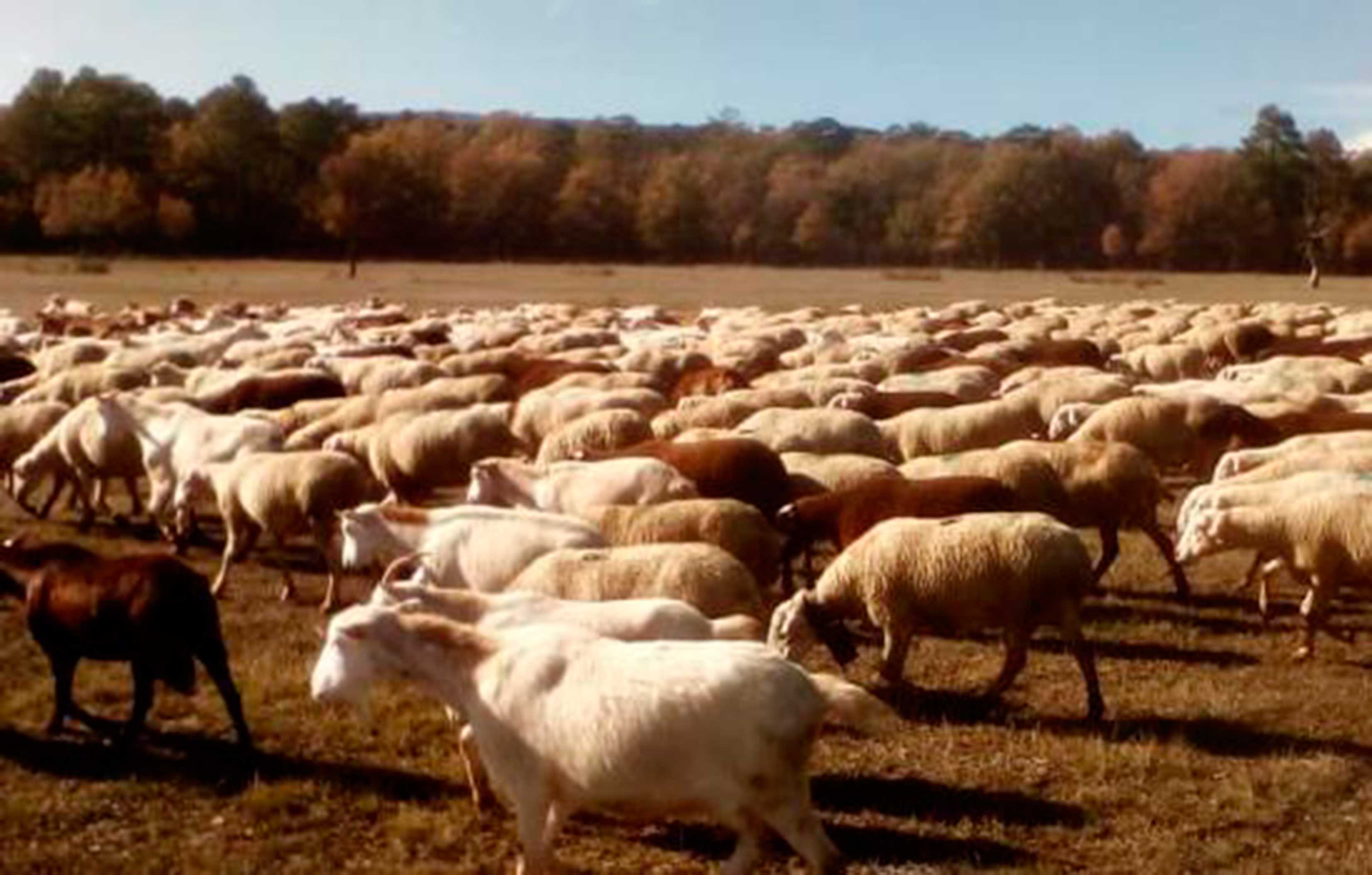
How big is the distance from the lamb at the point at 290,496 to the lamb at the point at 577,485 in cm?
121

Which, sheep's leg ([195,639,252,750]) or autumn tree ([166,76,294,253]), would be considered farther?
autumn tree ([166,76,294,253])

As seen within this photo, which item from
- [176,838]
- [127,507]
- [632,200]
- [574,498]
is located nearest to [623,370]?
[127,507]

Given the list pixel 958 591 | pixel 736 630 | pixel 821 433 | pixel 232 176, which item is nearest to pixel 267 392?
pixel 821 433

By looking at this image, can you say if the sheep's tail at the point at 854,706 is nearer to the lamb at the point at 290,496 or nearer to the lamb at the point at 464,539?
the lamb at the point at 464,539

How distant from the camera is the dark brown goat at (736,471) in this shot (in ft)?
44.3

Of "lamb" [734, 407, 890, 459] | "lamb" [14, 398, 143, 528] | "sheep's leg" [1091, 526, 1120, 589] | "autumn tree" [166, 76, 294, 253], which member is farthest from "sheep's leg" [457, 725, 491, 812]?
"autumn tree" [166, 76, 294, 253]

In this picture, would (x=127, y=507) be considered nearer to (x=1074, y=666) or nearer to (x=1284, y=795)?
(x=1074, y=666)

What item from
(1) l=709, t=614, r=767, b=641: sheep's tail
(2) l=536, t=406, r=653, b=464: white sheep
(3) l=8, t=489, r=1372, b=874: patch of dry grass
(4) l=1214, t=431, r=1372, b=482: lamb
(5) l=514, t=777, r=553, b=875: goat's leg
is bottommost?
(3) l=8, t=489, r=1372, b=874: patch of dry grass

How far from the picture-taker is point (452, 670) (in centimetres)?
768

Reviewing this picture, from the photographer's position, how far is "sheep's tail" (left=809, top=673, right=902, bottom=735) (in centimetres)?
746

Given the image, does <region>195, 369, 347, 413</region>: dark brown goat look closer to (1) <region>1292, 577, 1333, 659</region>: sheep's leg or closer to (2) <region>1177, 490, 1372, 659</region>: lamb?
(2) <region>1177, 490, 1372, 659</region>: lamb

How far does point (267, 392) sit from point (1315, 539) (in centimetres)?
1356

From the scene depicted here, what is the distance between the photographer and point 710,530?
11148 millimetres

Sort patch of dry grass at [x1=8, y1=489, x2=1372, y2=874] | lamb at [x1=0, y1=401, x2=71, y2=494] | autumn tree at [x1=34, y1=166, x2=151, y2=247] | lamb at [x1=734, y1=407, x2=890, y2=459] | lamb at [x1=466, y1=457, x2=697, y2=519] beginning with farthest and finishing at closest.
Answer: autumn tree at [x1=34, y1=166, x2=151, y2=247] → lamb at [x1=0, y1=401, x2=71, y2=494] → lamb at [x1=734, y1=407, x2=890, y2=459] → lamb at [x1=466, y1=457, x2=697, y2=519] → patch of dry grass at [x1=8, y1=489, x2=1372, y2=874]
